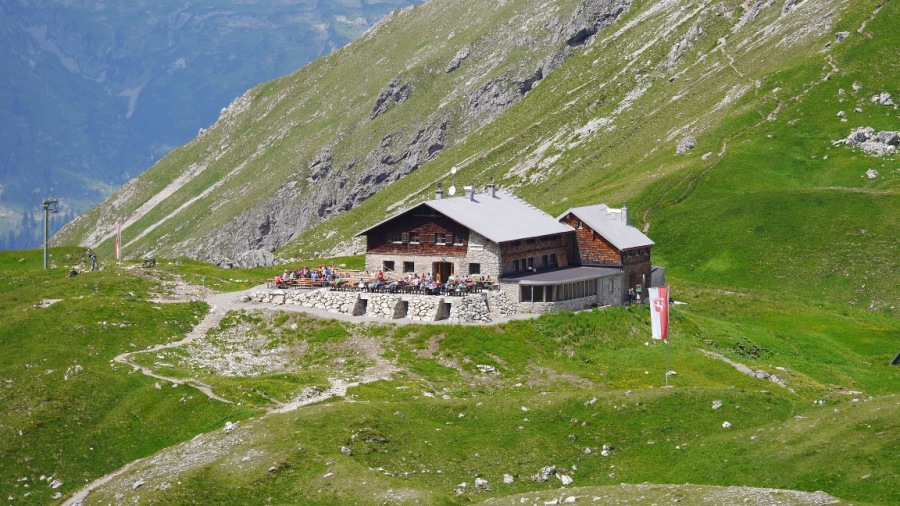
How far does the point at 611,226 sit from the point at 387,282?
850 inches

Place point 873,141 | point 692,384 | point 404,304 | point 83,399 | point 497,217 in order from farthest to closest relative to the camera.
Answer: point 873,141, point 497,217, point 404,304, point 692,384, point 83,399

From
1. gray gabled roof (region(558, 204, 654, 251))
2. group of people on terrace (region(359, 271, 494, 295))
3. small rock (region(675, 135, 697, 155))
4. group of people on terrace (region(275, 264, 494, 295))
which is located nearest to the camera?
group of people on terrace (region(359, 271, 494, 295))

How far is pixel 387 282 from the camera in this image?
266 ft

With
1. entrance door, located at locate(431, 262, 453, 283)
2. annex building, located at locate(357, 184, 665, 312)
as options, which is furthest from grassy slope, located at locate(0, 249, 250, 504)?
entrance door, located at locate(431, 262, 453, 283)

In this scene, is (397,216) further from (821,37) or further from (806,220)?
(821,37)

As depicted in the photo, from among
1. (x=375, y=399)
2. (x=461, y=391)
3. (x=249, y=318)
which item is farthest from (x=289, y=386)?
(x=249, y=318)

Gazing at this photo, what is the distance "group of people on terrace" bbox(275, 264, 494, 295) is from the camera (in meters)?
78.2

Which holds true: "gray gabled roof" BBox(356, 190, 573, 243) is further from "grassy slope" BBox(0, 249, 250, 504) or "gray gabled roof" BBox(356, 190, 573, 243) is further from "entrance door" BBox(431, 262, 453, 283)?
"grassy slope" BBox(0, 249, 250, 504)

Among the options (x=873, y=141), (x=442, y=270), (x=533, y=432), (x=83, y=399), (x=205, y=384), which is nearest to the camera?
(x=533, y=432)

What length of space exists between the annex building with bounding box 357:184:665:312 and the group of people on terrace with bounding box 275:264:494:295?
1.12 m

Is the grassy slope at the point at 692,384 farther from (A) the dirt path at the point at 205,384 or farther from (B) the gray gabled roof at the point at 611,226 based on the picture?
(B) the gray gabled roof at the point at 611,226

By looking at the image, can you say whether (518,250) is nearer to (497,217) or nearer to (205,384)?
(497,217)

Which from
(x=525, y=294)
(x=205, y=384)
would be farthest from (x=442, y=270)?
(x=205, y=384)

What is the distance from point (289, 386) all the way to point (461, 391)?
927 cm
